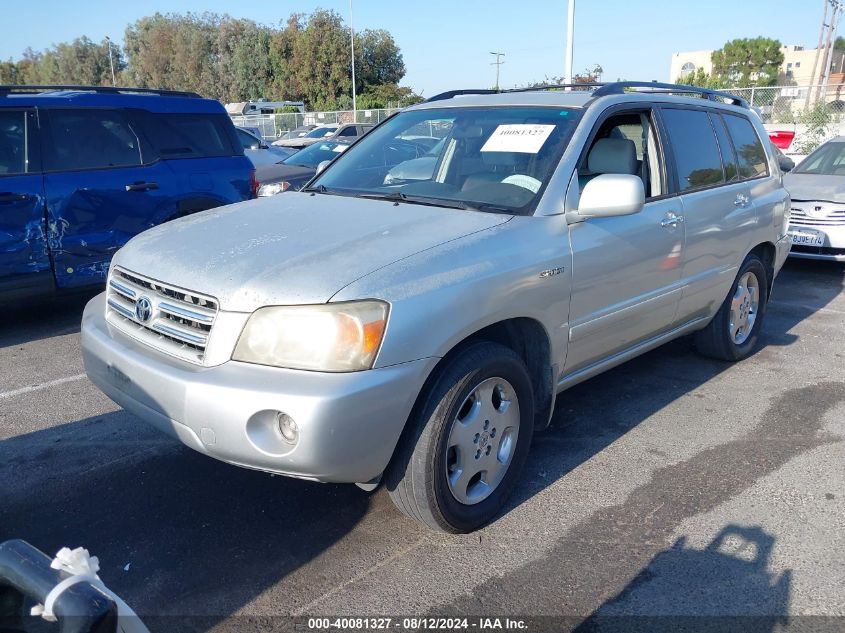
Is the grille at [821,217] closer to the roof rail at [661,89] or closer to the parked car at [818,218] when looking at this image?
the parked car at [818,218]

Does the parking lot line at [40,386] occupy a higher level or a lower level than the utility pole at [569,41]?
lower

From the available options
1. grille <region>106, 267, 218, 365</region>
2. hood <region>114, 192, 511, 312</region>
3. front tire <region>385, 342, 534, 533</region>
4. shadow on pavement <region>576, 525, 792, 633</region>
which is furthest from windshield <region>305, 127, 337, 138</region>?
shadow on pavement <region>576, 525, 792, 633</region>

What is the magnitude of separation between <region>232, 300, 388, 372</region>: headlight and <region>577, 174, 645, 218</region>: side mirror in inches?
52.1

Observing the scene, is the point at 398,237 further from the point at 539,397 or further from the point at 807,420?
the point at 807,420

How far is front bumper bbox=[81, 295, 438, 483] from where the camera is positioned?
2.50 m

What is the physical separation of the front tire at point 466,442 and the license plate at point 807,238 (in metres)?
6.42

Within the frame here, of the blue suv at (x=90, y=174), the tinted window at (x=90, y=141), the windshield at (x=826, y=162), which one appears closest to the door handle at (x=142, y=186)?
the blue suv at (x=90, y=174)

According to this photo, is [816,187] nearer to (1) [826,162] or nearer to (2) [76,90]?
(1) [826,162]

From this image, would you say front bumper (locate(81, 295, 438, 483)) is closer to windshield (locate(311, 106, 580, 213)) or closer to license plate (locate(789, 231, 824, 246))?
windshield (locate(311, 106, 580, 213))

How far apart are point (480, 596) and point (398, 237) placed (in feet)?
4.82

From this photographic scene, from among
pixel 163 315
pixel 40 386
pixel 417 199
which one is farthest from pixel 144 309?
pixel 40 386

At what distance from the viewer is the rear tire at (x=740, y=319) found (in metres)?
5.17

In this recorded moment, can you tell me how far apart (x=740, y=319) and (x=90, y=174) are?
5378 millimetres

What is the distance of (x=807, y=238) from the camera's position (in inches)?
326
